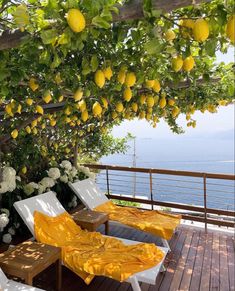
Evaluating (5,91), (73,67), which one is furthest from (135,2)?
(5,91)

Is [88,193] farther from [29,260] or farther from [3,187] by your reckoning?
[29,260]

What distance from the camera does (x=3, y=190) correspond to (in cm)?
384

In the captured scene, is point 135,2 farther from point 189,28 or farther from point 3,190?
point 3,190

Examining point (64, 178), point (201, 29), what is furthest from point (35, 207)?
point (201, 29)

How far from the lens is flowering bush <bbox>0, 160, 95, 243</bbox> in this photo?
394cm

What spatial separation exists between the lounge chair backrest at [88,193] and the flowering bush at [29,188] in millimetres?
485

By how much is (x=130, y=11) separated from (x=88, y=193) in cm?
374

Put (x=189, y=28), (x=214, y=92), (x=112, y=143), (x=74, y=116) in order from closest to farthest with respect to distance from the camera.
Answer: (x=189, y=28), (x=214, y=92), (x=74, y=116), (x=112, y=143)

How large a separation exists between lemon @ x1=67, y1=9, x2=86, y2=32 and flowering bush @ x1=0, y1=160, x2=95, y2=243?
322 cm

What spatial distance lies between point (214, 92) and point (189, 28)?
7.42 feet

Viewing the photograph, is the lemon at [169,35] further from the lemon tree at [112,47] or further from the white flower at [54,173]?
the white flower at [54,173]

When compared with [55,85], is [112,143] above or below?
below

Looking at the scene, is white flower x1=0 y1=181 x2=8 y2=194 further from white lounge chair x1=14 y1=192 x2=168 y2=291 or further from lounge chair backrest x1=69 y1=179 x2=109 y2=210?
lounge chair backrest x1=69 y1=179 x2=109 y2=210

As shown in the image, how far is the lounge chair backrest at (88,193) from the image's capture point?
440 cm
